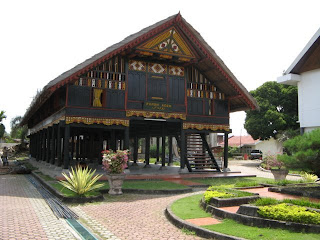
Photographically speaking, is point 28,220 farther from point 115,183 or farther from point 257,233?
point 257,233

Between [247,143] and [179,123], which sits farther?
[247,143]

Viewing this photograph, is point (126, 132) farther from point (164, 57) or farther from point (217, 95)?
point (217, 95)

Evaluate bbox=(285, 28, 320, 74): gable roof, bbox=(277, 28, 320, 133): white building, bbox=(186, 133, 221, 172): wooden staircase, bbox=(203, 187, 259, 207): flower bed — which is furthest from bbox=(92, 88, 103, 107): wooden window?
bbox=(285, 28, 320, 74): gable roof

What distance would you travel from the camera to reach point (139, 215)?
9055 mm

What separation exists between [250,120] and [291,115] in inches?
189

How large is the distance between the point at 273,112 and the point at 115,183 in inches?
1122

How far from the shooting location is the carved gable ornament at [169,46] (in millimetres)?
18438

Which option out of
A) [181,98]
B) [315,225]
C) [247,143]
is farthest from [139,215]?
[247,143]

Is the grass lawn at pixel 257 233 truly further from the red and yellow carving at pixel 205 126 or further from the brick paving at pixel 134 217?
the red and yellow carving at pixel 205 126

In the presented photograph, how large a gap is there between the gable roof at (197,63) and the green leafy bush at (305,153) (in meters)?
10.5

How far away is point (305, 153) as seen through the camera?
889 cm

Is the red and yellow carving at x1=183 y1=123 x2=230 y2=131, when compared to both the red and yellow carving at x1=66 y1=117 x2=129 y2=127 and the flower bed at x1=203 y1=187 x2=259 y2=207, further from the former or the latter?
the flower bed at x1=203 y1=187 x2=259 y2=207

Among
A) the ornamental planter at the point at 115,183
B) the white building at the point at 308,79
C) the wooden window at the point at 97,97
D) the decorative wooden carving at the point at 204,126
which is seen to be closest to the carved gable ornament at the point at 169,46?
the wooden window at the point at 97,97

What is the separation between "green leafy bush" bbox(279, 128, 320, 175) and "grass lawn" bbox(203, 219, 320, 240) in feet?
10.6
